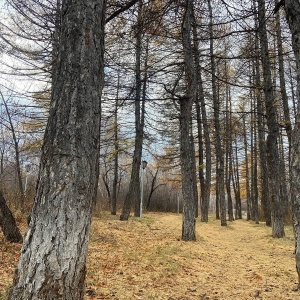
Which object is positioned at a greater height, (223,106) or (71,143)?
(223,106)

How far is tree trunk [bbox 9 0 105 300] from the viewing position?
2242mm

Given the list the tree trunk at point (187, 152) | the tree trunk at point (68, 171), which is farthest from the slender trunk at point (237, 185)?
the tree trunk at point (68, 171)

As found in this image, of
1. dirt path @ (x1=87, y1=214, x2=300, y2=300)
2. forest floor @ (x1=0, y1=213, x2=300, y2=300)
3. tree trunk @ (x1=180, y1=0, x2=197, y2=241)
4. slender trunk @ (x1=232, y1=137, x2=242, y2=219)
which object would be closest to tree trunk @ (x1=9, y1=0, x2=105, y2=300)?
forest floor @ (x1=0, y1=213, x2=300, y2=300)

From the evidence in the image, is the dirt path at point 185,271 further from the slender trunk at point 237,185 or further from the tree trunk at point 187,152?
the slender trunk at point 237,185

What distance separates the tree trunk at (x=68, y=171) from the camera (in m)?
2.24

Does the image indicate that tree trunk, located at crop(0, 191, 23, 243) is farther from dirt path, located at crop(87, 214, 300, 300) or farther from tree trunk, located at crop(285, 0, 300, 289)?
tree trunk, located at crop(285, 0, 300, 289)

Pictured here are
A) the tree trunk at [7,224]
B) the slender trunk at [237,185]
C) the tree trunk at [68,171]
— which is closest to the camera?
the tree trunk at [68,171]

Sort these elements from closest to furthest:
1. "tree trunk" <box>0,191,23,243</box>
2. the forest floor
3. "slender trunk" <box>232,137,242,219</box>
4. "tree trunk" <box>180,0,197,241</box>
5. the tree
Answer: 1. the tree
2. the forest floor
3. "tree trunk" <box>0,191,23,243</box>
4. "tree trunk" <box>180,0,197,241</box>
5. "slender trunk" <box>232,137,242,219</box>

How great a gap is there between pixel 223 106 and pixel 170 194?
1064 cm

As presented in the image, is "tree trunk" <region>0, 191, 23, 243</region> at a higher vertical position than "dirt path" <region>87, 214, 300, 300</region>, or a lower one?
higher

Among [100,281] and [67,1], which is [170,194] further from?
[67,1]

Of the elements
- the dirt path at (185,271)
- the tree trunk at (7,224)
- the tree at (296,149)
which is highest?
the tree at (296,149)

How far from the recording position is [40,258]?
2.24m

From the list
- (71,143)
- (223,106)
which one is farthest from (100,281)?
(223,106)
